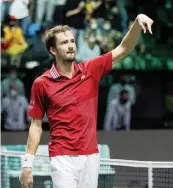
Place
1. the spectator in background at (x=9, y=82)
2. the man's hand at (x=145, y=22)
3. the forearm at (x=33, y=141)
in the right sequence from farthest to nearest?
the spectator in background at (x=9, y=82) → the forearm at (x=33, y=141) → the man's hand at (x=145, y=22)

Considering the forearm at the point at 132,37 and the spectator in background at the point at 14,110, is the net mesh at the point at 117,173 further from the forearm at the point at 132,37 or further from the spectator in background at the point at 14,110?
the spectator in background at the point at 14,110

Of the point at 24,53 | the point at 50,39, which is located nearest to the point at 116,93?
the point at 24,53

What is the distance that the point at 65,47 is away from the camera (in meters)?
4.73

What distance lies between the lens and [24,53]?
11.1 meters

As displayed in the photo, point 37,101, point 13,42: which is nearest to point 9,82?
point 13,42

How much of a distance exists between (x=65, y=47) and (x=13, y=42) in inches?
255

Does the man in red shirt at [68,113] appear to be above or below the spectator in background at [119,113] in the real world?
below

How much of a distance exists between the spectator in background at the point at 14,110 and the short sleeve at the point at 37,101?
644 centimetres

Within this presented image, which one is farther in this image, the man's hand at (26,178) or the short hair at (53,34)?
the short hair at (53,34)

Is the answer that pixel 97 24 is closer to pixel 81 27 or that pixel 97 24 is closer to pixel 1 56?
pixel 81 27

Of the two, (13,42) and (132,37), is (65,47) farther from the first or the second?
(13,42)

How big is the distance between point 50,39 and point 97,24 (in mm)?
6551

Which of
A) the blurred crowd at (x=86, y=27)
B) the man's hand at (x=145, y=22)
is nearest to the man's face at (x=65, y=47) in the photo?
the man's hand at (x=145, y=22)

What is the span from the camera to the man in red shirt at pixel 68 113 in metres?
4.67
